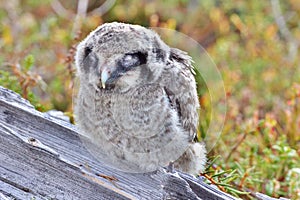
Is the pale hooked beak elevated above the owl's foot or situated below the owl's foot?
above

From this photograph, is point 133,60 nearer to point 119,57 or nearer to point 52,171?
point 119,57

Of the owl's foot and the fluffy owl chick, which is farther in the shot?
the owl's foot

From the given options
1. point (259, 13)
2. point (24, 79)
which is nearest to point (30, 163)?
point (24, 79)

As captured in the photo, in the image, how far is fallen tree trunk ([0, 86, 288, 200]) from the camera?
11.6 ft

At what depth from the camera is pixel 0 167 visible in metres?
3.63

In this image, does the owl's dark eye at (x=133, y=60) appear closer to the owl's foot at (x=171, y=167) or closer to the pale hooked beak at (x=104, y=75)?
the pale hooked beak at (x=104, y=75)

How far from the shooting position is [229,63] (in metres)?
7.89

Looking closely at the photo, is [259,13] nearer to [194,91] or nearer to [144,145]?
[194,91]

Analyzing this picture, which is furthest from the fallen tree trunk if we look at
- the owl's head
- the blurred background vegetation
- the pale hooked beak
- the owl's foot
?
the blurred background vegetation

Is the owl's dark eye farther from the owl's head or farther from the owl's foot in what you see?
the owl's foot

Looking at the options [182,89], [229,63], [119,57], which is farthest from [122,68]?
[229,63]

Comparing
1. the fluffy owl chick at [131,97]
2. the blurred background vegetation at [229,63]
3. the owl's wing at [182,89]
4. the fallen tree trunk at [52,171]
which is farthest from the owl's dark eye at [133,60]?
the blurred background vegetation at [229,63]

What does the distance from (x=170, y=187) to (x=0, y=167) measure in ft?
3.44

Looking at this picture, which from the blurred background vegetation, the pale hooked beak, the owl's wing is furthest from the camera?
the blurred background vegetation
